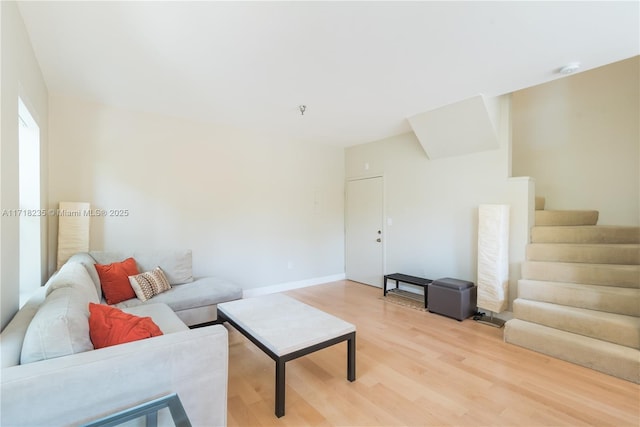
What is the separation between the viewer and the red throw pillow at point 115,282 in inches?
109

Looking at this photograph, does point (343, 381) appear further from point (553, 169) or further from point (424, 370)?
point (553, 169)

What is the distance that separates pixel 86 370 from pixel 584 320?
11.6 feet

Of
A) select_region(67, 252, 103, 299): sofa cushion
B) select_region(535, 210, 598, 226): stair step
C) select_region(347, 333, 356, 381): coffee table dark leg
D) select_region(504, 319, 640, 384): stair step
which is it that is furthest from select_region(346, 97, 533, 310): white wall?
select_region(67, 252, 103, 299): sofa cushion

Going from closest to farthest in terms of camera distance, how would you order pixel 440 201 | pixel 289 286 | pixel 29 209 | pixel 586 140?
pixel 29 209
pixel 586 140
pixel 440 201
pixel 289 286

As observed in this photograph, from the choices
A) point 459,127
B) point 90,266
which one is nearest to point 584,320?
point 459,127

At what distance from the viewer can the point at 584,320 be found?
2.57 m

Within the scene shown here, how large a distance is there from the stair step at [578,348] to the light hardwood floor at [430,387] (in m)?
0.07

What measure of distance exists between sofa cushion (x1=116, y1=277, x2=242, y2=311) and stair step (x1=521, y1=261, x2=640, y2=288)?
126 inches

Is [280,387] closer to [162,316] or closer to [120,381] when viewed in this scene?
[120,381]

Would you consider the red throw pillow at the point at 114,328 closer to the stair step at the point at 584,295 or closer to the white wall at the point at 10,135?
the white wall at the point at 10,135

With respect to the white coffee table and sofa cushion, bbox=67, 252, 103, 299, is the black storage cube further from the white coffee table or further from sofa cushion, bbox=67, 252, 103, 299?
sofa cushion, bbox=67, 252, 103, 299

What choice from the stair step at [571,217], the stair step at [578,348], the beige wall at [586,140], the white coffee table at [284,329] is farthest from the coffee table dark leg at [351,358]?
the beige wall at [586,140]

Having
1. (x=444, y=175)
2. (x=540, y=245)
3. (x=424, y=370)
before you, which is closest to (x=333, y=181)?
(x=444, y=175)

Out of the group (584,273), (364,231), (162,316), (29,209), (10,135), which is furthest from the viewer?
(364,231)
